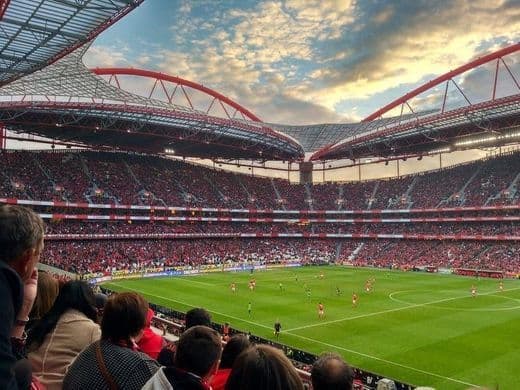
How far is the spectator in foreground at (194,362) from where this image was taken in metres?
3.42

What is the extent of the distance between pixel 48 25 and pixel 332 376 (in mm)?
30889

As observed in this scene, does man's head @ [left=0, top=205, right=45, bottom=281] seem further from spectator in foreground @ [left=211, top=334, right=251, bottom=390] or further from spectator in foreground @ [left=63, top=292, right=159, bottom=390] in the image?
spectator in foreground @ [left=211, top=334, right=251, bottom=390]

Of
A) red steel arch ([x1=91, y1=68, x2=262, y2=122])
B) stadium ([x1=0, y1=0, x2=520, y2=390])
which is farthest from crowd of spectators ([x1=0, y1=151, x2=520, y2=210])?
red steel arch ([x1=91, y1=68, x2=262, y2=122])

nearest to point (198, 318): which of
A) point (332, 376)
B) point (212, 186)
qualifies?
point (332, 376)

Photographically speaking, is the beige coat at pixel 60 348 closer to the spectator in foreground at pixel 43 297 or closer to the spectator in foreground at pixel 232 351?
the spectator in foreground at pixel 43 297

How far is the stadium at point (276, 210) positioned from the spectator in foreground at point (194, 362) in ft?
49.2

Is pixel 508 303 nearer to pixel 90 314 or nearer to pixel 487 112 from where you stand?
pixel 487 112

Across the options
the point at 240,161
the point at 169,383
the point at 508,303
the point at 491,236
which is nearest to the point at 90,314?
the point at 169,383

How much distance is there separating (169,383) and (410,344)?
2569cm

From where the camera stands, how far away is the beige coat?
4340mm

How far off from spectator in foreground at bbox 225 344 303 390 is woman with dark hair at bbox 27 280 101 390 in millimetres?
2155

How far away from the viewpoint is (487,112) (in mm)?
59625

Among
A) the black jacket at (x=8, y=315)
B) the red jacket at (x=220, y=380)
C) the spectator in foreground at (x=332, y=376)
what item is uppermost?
the black jacket at (x=8, y=315)

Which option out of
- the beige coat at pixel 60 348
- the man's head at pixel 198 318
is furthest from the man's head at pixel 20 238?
the man's head at pixel 198 318
